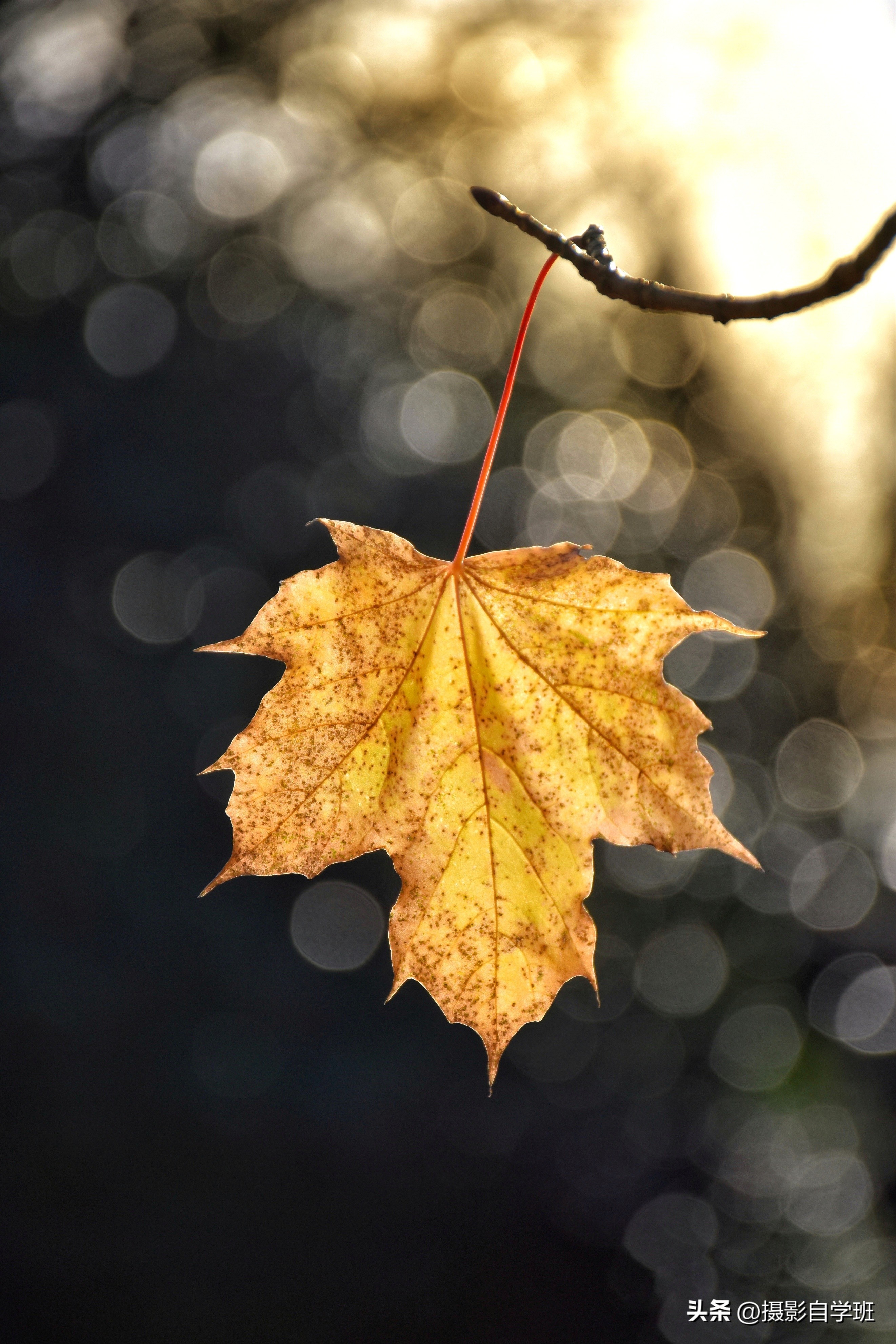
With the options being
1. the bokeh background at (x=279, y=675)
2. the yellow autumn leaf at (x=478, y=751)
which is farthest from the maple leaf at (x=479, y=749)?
→ the bokeh background at (x=279, y=675)

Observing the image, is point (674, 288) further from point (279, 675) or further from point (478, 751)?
point (279, 675)

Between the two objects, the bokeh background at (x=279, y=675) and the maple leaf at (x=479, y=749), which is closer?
the maple leaf at (x=479, y=749)

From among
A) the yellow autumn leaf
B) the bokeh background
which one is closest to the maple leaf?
the yellow autumn leaf

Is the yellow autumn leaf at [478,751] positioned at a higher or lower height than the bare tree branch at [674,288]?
lower

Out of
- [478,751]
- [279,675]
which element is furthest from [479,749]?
[279,675]

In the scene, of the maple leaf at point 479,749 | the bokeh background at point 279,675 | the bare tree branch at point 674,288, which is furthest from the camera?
the bokeh background at point 279,675

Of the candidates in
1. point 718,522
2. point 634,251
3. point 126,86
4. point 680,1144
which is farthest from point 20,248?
point 680,1144

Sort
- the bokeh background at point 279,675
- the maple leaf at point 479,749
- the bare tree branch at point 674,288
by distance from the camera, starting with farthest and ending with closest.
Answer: the bokeh background at point 279,675, the maple leaf at point 479,749, the bare tree branch at point 674,288

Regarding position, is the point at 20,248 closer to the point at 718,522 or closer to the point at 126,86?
the point at 126,86

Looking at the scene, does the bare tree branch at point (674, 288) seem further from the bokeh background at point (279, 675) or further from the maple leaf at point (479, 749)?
the bokeh background at point (279, 675)
